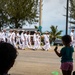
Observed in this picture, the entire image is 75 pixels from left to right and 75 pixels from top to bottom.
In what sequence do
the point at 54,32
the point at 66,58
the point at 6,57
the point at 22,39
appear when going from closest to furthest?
the point at 6,57 < the point at 66,58 < the point at 22,39 < the point at 54,32

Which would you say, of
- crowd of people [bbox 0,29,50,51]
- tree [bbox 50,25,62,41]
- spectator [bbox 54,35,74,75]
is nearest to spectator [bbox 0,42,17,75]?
spectator [bbox 54,35,74,75]

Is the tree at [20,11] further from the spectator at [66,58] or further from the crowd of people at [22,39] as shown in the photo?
the spectator at [66,58]

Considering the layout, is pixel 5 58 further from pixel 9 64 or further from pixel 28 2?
pixel 28 2

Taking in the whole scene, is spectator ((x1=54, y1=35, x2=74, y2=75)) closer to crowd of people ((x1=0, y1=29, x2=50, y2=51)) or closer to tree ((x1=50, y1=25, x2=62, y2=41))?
crowd of people ((x1=0, y1=29, x2=50, y2=51))

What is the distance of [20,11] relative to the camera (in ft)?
191

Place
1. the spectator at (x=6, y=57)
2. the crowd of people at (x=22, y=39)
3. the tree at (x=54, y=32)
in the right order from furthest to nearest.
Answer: the tree at (x=54, y=32) → the crowd of people at (x=22, y=39) → the spectator at (x=6, y=57)

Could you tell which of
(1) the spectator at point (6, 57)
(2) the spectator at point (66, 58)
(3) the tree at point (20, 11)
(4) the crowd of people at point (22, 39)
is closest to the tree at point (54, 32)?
(3) the tree at point (20, 11)

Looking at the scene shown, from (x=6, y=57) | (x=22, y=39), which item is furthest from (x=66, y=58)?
(x=22, y=39)

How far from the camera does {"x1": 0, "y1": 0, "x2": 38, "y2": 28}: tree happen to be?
→ 58.2 meters

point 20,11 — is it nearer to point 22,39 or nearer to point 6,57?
point 22,39

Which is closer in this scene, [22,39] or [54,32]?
[22,39]

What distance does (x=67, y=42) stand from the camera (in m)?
8.11

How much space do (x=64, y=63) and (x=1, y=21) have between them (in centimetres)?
5370

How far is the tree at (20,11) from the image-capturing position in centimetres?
5816
